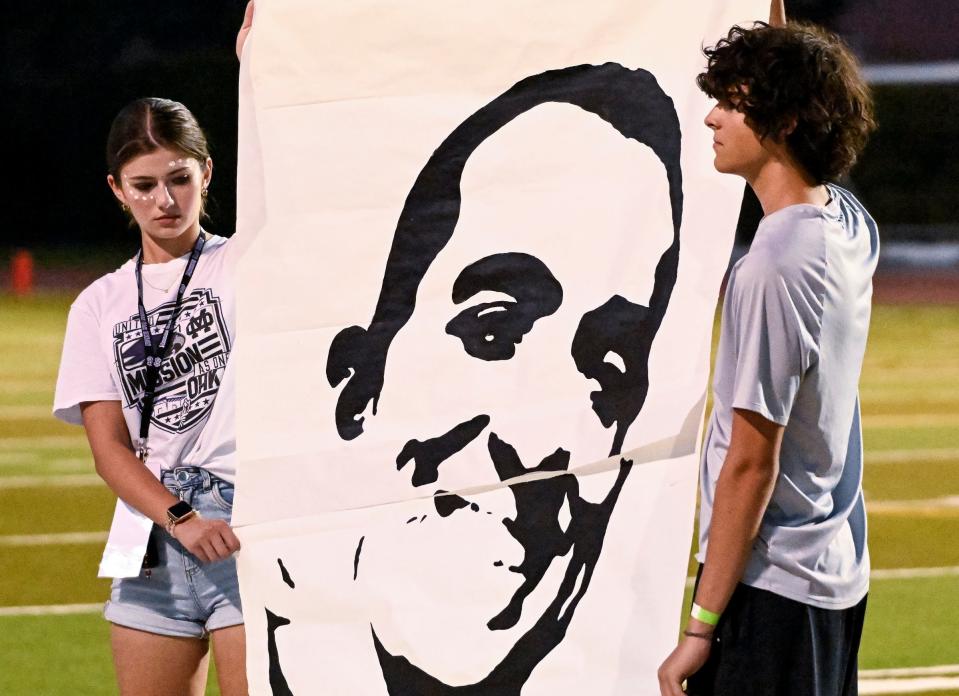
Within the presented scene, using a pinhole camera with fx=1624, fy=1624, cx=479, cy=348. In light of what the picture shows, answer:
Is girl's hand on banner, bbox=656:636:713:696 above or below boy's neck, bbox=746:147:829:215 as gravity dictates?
below

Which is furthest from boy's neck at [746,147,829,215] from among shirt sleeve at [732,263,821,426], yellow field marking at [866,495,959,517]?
yellow field marking at [866,495,959,517]

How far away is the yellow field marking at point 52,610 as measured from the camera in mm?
6273

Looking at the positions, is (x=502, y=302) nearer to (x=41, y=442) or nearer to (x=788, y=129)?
(x=788, y=129)

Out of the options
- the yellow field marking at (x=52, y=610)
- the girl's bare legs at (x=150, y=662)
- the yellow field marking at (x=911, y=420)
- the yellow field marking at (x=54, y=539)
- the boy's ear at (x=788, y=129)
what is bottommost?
the yellow field marking at (x=911, y=420)

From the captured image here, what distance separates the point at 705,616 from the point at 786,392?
37cm

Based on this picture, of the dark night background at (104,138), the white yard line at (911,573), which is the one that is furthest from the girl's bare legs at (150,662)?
the dark night background at (104,138)

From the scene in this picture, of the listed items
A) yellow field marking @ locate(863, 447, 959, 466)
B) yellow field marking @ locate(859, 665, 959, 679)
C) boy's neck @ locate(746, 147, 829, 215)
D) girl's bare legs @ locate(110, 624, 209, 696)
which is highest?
boy's neck @ locate(746, 147, 829, 215)

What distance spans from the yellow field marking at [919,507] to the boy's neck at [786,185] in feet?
19.4

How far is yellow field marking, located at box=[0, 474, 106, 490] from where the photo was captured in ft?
29.4

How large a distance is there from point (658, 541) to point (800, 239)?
72 centimetres

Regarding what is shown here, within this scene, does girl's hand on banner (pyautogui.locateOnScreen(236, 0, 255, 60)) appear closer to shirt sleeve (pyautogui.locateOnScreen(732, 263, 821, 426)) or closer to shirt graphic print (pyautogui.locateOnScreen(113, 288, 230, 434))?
shirt graphic print (pyautogui.locateOnScreen(113, 288, 230, 434))

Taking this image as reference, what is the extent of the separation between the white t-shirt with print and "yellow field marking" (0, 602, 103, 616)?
328cm

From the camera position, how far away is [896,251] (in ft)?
91.6

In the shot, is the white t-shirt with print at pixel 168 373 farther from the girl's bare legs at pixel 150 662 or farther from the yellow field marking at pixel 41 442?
the yellow field marking at pixel 41 442
